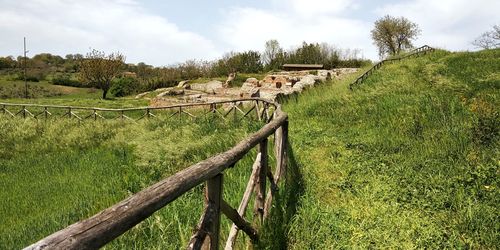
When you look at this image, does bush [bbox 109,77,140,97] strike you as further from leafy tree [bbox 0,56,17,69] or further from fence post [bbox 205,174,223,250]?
leafy tree [bbox 0,56,17,69]

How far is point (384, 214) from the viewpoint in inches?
206

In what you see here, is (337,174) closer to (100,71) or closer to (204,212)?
(204,212)

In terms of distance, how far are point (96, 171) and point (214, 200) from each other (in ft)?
30.2

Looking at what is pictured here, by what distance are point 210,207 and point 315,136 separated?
7.66 m

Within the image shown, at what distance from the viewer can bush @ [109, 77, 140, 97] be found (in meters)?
47.9

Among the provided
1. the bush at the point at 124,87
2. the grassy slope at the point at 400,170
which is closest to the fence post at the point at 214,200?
the grassy slope at the point at 400,170

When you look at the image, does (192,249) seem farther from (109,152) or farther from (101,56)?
(101,56)

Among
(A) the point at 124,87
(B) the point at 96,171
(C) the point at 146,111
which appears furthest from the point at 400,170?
(A) the point at 124,87

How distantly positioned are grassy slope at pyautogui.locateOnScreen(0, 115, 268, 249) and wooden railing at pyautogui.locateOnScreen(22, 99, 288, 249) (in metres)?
0.59

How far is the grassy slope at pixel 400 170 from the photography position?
459 centimetres

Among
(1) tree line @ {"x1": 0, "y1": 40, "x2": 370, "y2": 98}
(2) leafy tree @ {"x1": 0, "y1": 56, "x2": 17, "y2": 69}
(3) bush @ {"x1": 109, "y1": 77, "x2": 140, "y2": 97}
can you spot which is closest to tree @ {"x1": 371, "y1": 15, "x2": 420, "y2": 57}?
(1) tree line @ {"x1": 0, "y1": 40, "x2": 370, "y2": 98}

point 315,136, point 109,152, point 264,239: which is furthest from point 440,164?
point 109,152

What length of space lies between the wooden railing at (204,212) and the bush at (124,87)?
45748mm

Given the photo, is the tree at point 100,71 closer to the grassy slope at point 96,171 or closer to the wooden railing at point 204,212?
the grassy slope at point 96,171
